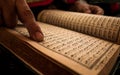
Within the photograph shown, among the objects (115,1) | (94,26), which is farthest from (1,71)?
(115,1)

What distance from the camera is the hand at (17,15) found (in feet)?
1.74

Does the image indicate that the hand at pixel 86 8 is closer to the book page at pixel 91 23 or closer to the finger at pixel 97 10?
the finger at pixel 97 10

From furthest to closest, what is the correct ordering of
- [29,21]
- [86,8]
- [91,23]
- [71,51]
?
[86,8], [91,23], [29,21], [71,51]

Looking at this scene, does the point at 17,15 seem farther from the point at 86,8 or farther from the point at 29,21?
the point at 86,8

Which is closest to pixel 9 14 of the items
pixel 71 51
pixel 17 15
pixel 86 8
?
pixel 17 15

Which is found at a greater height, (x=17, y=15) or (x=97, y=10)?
(x=17, y=15)

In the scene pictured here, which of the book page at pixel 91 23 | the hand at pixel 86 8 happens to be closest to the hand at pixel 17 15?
the book page at pixel 91 23

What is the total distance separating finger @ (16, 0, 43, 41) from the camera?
50 centimetres

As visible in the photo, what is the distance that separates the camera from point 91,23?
0.73 meters

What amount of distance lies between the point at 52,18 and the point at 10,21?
0.37 m

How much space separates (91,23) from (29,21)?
34 cm

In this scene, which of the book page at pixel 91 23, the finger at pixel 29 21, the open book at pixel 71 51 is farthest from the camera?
the book page at pixel 91 23

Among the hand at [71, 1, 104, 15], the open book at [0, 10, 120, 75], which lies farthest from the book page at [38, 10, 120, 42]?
the hand at [71, 1, 104, 15]

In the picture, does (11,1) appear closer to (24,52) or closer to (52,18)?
(24,52)
